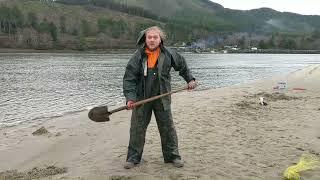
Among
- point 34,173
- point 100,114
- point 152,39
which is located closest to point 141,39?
point 152,39

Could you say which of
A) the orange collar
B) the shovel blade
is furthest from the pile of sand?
the orange collar

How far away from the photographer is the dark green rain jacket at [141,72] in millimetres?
8453

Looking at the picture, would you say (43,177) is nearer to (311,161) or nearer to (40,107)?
(311,161)

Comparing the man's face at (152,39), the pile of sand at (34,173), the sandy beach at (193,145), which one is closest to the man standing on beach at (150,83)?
the man's face at (152,39)

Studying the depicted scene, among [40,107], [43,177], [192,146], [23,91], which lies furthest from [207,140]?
[23,91]

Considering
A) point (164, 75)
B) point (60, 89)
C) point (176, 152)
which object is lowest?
point (60, 89)

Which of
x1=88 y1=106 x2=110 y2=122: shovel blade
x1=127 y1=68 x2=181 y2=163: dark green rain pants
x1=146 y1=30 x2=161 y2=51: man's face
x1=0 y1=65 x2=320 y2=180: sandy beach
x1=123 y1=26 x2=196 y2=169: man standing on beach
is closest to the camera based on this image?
x1=146 y1=30 x2=161 y2=51: man's face

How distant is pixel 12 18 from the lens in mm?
192000

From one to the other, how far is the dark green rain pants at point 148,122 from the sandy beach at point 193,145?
0.89ft

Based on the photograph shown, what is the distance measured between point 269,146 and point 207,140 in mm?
1570

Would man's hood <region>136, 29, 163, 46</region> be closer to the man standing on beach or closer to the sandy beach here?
the man standing on beach

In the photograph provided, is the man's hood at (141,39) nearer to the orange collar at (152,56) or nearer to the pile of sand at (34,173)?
the orange collar at (152,56)

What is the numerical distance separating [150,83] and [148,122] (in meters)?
0.79

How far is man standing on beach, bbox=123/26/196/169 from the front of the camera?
27.7 ft
